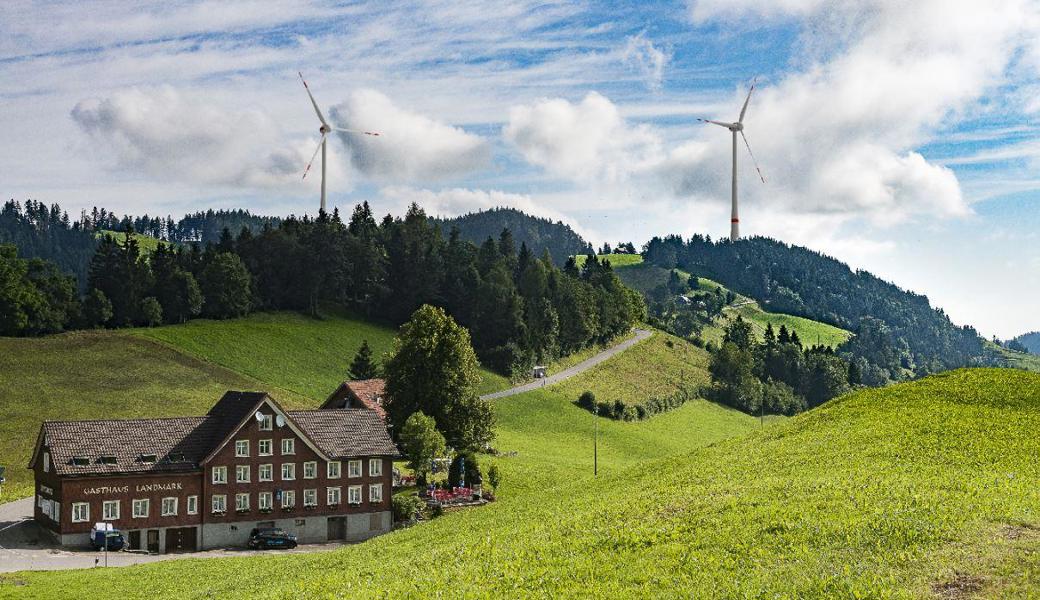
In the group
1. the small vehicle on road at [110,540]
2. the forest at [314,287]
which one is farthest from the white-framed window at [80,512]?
the forest at [314,287]

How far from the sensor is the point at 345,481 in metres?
81.8

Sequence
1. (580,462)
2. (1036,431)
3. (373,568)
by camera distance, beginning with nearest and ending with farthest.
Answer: (373,568)
(1036,431)
(580,462)

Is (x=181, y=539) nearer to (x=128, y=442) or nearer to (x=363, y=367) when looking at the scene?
(x=128, y=442)

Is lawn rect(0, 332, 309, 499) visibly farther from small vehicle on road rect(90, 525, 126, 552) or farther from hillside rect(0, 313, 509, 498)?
small vehicle on road rect(90, 525, 126, 552)

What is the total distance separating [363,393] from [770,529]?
78712 mm

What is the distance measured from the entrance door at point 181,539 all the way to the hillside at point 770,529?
53.8 feet

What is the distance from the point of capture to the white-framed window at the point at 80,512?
2677 inches

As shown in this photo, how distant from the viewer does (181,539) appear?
74438mm

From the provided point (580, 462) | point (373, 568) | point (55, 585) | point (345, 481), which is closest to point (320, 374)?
point (580, 462)

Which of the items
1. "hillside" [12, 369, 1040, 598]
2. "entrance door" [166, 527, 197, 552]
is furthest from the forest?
"hillside" [12, 369, 1040, 598]

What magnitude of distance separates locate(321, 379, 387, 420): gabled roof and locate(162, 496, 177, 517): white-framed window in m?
31.5

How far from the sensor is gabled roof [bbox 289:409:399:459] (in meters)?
81.9

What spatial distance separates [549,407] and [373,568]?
110 m

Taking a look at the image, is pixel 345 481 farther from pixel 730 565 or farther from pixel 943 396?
pixel 730 565
